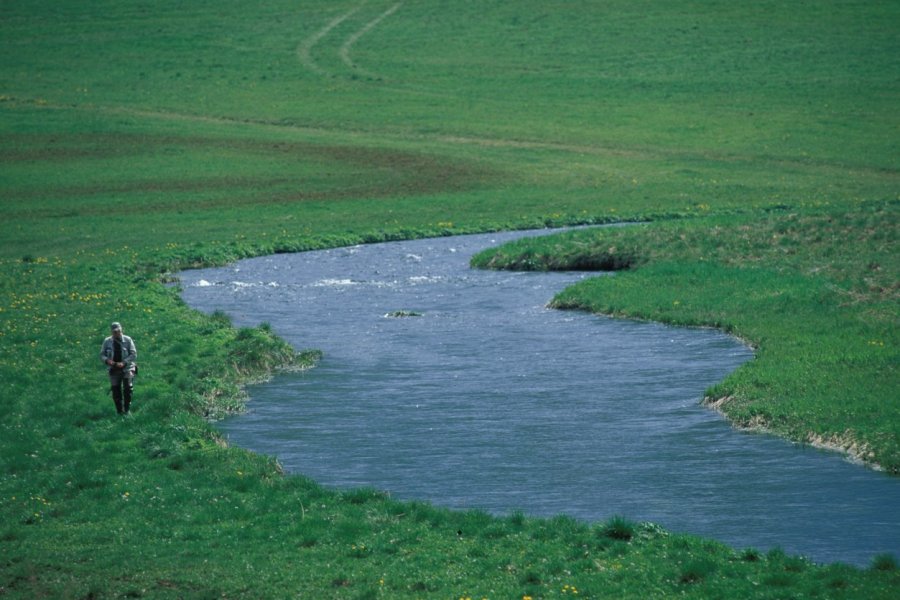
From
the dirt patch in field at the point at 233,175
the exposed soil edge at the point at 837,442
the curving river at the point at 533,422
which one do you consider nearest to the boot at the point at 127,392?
the curving river at the point at 533,422

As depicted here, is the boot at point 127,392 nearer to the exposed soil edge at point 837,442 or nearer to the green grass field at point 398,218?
the green grass field at point 398,218

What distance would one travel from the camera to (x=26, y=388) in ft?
97.3

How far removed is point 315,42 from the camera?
4375 inches

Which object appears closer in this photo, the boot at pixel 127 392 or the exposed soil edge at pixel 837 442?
the exposed soil edge at pixel 837 442

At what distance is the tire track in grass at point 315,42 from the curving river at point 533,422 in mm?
58111

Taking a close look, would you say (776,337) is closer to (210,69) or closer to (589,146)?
(589,146)

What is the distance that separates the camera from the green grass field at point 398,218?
19281 millimetres

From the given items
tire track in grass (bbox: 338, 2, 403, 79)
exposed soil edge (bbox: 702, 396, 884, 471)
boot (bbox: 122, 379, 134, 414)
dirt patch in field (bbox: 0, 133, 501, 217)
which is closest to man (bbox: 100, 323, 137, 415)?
boot (bbox: 122, 379, 134, 414)

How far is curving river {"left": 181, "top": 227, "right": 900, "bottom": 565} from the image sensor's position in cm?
2206

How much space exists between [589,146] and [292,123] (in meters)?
18.9

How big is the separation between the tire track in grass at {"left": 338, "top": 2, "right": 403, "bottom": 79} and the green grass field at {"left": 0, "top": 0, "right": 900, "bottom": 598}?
1.23ft

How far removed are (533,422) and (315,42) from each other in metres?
86.7

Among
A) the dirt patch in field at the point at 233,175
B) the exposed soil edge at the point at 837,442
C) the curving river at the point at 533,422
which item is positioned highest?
the dirt patch in field at the point at 233,175

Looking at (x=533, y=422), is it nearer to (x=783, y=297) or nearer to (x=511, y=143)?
(x=783, y=297)
